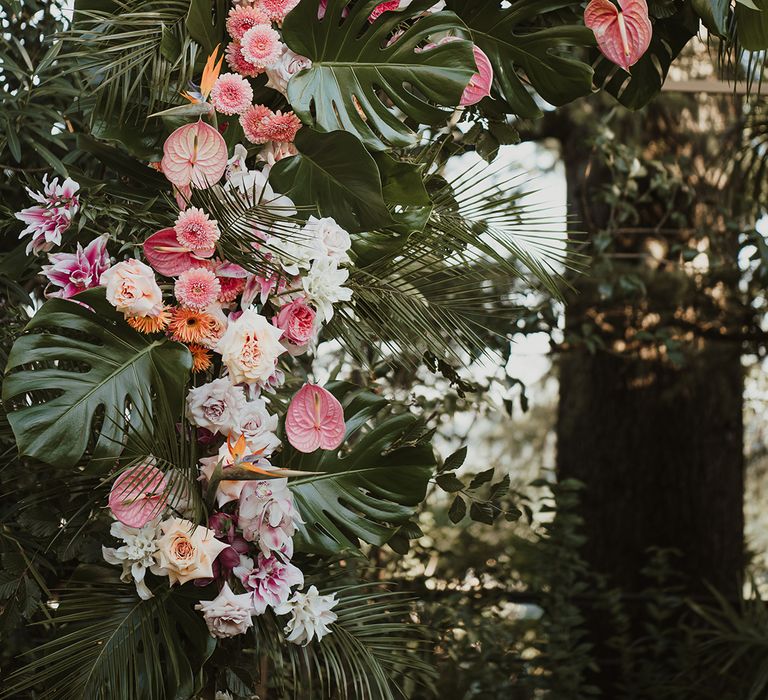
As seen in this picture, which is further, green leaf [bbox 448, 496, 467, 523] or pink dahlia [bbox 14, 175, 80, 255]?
green leaf [bbox 448, 496, 467, 523]

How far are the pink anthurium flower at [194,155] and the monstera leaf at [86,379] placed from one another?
18cm

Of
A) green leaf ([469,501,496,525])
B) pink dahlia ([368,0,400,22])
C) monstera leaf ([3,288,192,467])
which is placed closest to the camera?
monstera leaf ([3,288,192,467])

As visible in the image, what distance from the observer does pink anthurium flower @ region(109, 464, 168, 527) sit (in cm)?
112

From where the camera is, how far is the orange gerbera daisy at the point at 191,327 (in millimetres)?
1174

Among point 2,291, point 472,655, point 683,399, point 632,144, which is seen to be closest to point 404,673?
point 2,291

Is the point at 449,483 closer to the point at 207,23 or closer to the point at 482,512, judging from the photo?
the point at 482,512

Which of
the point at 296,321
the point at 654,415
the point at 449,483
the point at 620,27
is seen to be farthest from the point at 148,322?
the point at 654,415

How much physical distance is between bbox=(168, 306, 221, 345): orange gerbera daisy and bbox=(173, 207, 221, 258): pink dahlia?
86 mm

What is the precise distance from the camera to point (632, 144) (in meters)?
3.38

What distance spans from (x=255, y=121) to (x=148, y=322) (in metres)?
0.33

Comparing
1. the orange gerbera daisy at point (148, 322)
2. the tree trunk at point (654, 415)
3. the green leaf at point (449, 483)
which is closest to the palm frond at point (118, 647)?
the orange gerbera daisy at point (148, 322)

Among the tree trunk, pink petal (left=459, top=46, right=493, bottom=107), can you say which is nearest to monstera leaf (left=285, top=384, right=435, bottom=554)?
pink petal (left=459, top=46, right=493, bottom=107)

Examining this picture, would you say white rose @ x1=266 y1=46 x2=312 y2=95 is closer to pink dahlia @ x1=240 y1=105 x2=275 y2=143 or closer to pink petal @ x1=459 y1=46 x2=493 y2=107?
pink dahlia @ x1=240 y1=105 x2=275 y2=143

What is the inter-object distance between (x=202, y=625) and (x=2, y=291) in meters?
0.79
